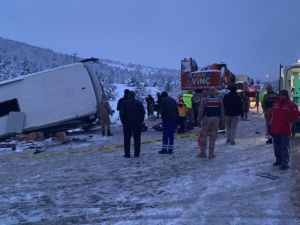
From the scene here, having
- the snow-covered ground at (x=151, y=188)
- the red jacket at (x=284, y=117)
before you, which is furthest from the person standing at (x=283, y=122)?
the snow-covered ground at (x=151, y=188)

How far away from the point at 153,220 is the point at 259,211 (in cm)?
158

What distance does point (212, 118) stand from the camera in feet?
37.1

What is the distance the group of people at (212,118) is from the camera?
9.52 m

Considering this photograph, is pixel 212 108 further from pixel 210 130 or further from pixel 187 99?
pixel 187 99

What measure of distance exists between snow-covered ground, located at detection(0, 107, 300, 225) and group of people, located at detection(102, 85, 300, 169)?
40cm

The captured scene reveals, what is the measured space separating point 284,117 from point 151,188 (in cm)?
333

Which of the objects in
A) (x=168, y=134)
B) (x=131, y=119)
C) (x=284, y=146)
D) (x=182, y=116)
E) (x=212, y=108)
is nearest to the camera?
(x=284, y=146)

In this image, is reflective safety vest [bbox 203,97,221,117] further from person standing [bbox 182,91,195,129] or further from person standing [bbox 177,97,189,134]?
person standing [bbox 182,91,195,129]

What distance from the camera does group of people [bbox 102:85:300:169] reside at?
952cm

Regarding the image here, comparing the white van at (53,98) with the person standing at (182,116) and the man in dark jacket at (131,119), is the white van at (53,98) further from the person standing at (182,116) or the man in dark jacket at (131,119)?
the man in dark jacket at (131,119)

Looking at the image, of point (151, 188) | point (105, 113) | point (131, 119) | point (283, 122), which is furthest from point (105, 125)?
point (151, 188)

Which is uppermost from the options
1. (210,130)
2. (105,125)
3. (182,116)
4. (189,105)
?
→ (189,105)

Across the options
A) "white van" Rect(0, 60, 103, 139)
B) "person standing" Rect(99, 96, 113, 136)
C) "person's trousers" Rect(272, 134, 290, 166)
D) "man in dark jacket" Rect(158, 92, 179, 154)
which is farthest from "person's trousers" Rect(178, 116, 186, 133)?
"person's trousers" Rect(272, 134, 290, 166)

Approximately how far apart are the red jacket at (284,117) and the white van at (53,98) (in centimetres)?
999
